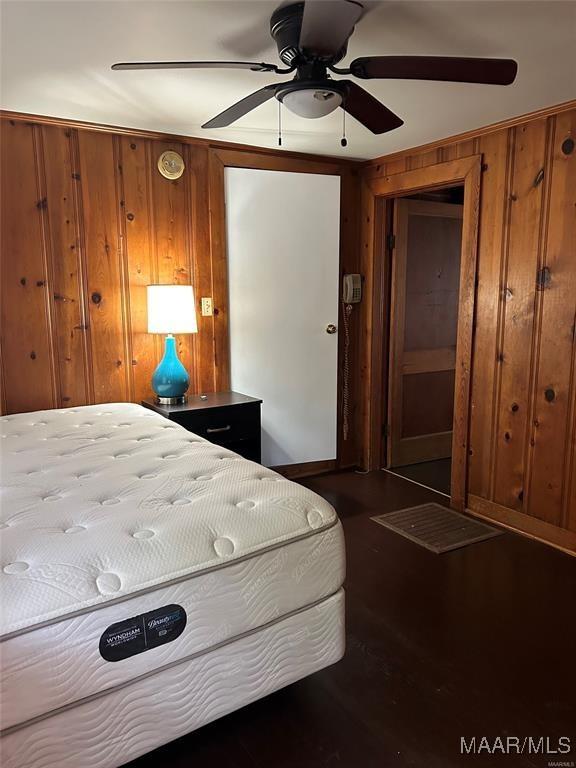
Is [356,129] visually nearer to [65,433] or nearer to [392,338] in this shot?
[392,338]

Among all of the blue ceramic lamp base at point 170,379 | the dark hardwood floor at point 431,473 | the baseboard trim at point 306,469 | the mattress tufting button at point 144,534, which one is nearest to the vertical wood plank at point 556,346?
A: the dark hardwood floor at point 431,473

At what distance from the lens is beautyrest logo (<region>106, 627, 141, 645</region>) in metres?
1.29

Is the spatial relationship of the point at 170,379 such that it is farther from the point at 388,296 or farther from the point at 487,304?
the point at 487,304

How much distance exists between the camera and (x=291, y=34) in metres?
1.85

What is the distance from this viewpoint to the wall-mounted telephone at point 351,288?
13.4 ft

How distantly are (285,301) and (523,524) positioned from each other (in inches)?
80.2

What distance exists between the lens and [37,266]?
3.07 m

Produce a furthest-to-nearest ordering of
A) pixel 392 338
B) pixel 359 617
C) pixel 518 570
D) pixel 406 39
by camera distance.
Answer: pixel 392 338
pixel 518 570
pixel 359 617
pixel 406 39

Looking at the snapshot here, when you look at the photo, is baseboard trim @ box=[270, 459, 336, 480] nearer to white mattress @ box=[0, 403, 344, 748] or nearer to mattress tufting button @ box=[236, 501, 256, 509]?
white mattress @ box=[0, 403, 344, 748]

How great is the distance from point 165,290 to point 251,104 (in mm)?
1321

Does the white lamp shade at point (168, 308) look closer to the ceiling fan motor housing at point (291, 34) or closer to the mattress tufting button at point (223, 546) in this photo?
the ceiling fan motor housing at point (291, 34)

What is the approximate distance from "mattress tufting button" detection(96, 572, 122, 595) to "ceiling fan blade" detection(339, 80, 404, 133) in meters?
1.68

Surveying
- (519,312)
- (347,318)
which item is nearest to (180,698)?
(519,312)

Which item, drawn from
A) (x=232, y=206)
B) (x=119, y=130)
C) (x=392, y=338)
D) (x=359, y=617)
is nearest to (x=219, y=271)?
(x=232, y=206)
